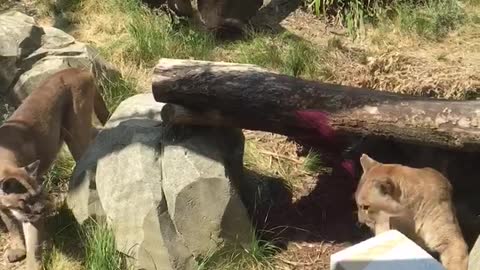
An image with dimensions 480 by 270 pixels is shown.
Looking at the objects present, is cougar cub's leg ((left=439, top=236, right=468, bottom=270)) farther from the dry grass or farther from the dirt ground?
the dry grass

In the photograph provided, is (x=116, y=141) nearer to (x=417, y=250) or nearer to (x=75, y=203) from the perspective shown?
(x=75, y=203)

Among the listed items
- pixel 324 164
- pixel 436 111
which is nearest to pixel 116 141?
pixel 324 164

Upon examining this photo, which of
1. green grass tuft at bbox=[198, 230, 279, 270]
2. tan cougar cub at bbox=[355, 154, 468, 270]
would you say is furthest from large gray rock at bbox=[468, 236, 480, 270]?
green grass tuft at bbox=[198, 230, 279, 270]

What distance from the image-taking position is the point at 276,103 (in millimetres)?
5332

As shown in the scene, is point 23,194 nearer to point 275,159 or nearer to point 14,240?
point 14,240

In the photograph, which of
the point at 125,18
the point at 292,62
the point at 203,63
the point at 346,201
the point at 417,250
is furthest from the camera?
the point at 125,18

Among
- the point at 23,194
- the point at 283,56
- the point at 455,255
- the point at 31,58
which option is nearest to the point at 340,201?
the point at 455,255

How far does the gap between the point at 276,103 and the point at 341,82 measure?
208 centimetres

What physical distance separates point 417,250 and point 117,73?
4.62 meters

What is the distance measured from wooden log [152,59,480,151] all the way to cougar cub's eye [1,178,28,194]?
1.19 meters

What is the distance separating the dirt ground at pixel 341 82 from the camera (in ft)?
18.7

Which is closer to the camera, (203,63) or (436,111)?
(436,111)

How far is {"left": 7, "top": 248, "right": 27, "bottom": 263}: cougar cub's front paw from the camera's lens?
19.0 ft

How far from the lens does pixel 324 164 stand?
249 inches
